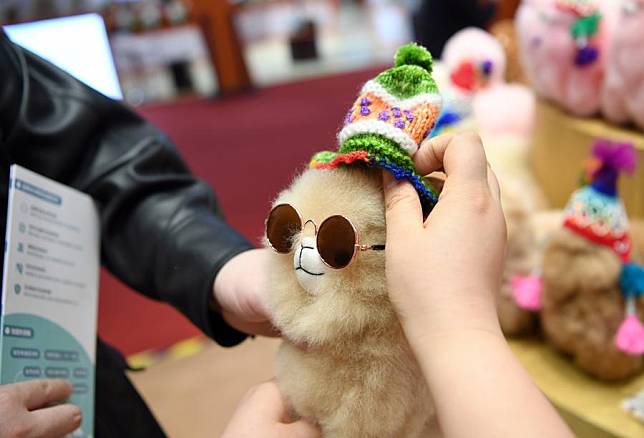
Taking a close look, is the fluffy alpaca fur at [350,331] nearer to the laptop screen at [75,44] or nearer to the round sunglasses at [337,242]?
the round sunglasses at [337,242]

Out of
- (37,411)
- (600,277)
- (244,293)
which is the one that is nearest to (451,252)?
(244,293)

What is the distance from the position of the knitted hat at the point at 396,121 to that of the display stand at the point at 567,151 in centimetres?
83

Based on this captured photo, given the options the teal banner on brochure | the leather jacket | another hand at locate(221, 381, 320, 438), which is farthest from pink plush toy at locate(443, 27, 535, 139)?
another hand at locate(221, 381, 320, 438)

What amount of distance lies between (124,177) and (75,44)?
2.36m

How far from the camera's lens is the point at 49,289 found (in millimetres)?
698

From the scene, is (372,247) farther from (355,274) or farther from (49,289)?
(49,289)

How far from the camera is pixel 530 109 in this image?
1.71 metres

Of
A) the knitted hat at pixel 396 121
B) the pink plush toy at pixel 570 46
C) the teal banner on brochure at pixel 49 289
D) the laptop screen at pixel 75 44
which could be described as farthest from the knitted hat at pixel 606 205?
the laptop screen at pixel 75 44

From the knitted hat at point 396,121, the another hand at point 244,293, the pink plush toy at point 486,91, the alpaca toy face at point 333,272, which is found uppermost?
the knitted hat at point 396,121

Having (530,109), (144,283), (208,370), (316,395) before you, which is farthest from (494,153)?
(316,395)

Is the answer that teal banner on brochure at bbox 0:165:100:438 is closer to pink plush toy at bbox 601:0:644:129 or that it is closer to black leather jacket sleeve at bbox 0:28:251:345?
black leather jacket sleeve at bbox 0:28:251:345

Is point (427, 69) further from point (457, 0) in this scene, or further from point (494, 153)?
point (457, 0)

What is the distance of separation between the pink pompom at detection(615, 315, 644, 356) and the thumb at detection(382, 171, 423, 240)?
0.68 metres

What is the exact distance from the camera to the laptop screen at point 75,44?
2.71 meters
